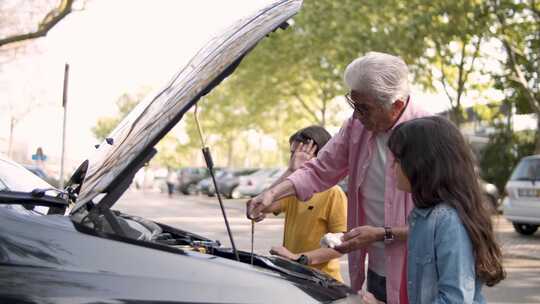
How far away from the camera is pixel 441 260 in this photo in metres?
2.18

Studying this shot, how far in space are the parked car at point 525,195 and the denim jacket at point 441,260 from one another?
1194cm

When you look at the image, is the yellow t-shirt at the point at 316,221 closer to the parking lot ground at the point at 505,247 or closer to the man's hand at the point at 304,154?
the man's hand at the point at 304,154

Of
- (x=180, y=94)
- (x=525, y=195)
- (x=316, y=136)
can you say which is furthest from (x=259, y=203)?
(x=525, y=195)

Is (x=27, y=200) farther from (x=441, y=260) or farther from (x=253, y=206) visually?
(x=441, y=260)

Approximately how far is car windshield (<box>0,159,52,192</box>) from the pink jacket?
4.31 feet

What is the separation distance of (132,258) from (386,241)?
1.16 metres

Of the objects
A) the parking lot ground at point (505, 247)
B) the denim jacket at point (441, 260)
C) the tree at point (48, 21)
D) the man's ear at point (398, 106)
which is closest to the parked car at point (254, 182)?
the parking lot ground at point (505, 247)

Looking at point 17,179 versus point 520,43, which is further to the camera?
point 520,43

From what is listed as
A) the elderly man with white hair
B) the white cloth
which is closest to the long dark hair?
the elderly man with white hair

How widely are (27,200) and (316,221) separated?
1.66 m

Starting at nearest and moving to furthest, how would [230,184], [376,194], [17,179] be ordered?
[376,194] < [17,179] < [230,184]

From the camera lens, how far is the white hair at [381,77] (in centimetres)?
288

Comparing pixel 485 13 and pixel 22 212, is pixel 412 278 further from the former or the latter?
pixel 485 13

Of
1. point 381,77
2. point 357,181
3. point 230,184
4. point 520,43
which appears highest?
point 520,43
